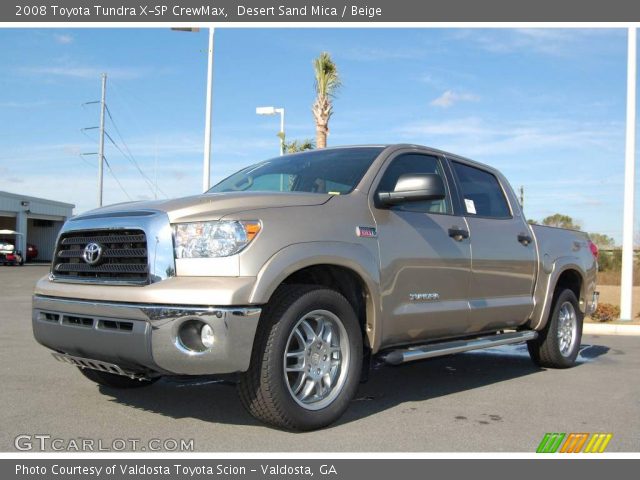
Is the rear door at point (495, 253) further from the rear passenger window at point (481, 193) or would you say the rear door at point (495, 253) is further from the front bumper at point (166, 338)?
the front bumper at point (166, 338)

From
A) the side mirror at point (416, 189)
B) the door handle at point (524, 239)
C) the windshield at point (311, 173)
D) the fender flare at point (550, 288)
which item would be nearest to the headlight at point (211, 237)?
the windshield at point (311, 173)

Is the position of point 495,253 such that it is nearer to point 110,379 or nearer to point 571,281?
point 571,281

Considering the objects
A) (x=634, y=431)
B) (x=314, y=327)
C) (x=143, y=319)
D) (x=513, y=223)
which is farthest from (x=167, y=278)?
(x=513, y=223)

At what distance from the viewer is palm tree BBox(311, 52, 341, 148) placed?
19.6 metres

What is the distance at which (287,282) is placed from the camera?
4.30 metres

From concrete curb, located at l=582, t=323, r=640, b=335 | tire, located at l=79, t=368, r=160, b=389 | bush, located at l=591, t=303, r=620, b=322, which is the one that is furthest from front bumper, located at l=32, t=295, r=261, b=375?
bush, located at l=591, t=303, r=620, b=322

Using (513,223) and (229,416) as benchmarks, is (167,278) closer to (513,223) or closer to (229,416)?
(229,416)

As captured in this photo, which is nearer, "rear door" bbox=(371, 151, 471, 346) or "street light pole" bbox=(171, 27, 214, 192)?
"rear door" bbox=(371, 151, 471, 346)

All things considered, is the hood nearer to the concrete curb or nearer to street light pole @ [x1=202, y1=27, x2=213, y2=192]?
the concrete curb

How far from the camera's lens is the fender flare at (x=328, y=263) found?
3914 millimetres

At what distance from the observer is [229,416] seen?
4.59 metres

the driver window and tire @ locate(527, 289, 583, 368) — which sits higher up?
the driver window

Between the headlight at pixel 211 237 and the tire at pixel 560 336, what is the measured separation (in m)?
4.18
